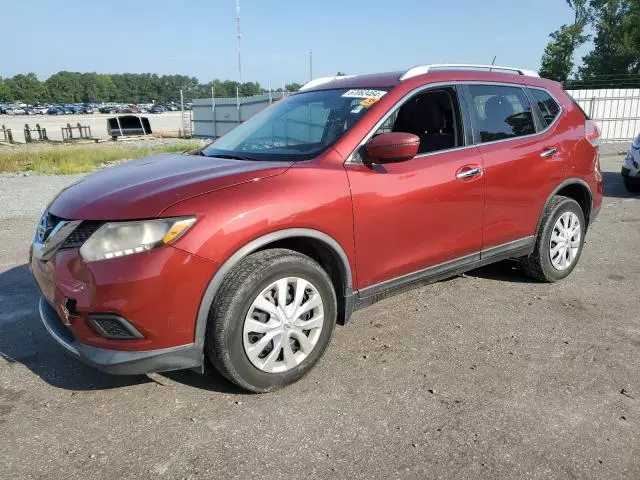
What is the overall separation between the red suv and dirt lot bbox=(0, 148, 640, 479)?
330 mm

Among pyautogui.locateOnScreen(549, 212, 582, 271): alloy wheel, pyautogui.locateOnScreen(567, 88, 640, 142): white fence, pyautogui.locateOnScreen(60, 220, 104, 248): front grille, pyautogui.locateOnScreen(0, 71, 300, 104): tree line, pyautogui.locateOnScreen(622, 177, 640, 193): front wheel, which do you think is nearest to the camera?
pyautogui.locateOnScreen(60, 220, 104, 248): front grille

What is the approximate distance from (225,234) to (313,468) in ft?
3.83

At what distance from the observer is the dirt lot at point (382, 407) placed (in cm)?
A: 238

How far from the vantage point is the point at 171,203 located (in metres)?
2.58

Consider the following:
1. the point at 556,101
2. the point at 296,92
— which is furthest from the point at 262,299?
the point at 556,101

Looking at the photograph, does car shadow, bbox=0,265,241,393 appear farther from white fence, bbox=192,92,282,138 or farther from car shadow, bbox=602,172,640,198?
white fence, bbox=192,92,282,138

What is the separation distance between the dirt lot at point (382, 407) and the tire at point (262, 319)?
14 cm

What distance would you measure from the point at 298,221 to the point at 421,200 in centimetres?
96

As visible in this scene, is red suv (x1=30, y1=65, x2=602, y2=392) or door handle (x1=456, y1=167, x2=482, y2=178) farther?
door handle (x1=456, y1=167, x2=482, y2=178)

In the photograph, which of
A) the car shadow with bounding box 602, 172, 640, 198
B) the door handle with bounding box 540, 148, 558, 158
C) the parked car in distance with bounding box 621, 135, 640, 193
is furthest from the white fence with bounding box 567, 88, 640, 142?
the door handle with bounding box 540, 148, 558, 158

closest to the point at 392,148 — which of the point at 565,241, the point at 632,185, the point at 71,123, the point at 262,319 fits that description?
the point at 262,319

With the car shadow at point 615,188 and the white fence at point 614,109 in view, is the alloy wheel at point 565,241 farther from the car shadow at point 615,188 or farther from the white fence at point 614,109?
the white fence at point 614,109

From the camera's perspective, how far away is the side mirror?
3062 mm

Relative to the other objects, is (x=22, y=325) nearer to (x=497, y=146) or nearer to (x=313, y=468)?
(x=313, y=468)
